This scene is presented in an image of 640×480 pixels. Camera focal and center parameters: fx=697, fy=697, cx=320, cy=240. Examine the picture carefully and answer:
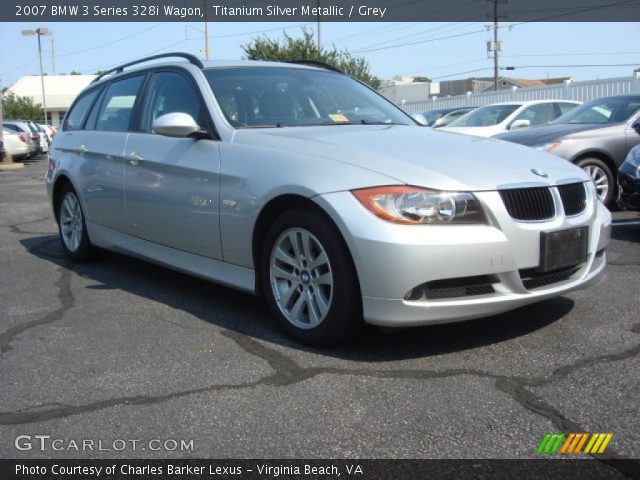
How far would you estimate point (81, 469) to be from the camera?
104 inches

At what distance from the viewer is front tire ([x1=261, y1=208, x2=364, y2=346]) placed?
361 centimetres

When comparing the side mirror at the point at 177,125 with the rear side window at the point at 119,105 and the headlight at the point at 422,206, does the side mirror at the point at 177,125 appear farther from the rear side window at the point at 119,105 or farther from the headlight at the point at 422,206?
the headlight at the point at 422,206

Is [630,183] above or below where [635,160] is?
below

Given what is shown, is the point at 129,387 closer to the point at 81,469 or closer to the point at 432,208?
the point at 81,469

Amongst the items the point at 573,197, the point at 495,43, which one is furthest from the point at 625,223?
the point at 495,43

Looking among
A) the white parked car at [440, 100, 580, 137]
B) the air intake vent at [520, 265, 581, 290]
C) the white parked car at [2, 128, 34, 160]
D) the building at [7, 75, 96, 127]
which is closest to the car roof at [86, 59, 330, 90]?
the air intake vent at [520, 265, 581, 290]

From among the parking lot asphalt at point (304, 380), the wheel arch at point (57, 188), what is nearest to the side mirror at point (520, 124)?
the parking lot asphalt at point (304, 380)

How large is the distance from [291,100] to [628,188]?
3.72 meters

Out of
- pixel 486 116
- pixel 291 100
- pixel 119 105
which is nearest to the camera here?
pixel 291 100

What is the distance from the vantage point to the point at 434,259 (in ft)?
11.1

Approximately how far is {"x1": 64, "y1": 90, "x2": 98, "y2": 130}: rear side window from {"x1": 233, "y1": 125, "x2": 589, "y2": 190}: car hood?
8.84ft

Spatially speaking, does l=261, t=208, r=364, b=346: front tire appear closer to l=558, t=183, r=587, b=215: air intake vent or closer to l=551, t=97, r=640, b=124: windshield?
l=558, t=183, r=587, b=215: air intake vent

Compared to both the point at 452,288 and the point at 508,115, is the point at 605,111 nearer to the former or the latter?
the point at 508,115

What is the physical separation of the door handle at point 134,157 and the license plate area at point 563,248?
2933 mm
